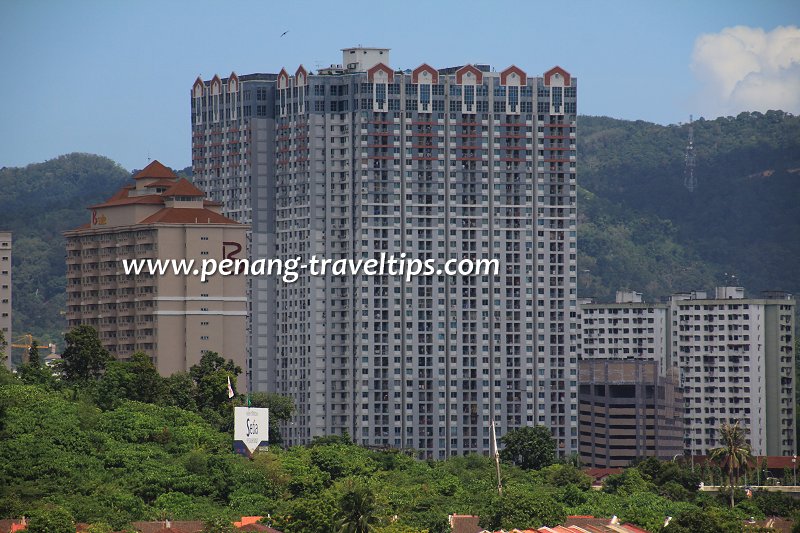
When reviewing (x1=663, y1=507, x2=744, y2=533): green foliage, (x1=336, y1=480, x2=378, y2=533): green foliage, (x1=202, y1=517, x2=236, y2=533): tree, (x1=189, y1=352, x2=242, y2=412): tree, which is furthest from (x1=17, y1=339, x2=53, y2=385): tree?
(x1=663, y1=507, x2=744, y2=533): green foliage

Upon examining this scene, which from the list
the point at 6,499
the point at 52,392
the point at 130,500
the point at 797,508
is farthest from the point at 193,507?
the point at 797,508

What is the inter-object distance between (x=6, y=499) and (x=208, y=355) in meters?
56.1

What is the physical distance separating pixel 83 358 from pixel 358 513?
67.1 metres

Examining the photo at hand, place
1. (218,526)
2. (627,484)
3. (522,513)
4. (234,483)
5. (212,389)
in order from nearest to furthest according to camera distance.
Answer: (218,526) < (522,513) < (234,483) < (627,484) < (212,389)

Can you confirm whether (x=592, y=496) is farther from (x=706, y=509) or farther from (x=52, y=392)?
(x=52, y=392)

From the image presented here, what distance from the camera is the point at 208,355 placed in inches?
7835

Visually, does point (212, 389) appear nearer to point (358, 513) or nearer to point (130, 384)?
point (130, 384)

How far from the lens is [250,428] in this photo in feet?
580

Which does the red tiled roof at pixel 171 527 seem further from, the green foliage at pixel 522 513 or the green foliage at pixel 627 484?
the green foliage at pixel 627 484

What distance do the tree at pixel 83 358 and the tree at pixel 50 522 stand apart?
5837 cm

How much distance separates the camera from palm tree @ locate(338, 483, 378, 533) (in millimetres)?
133000

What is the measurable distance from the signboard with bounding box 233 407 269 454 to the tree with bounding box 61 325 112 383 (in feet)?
73.7

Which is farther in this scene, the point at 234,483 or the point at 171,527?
the point at 234,483

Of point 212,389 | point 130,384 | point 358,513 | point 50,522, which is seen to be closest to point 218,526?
point 358,513
